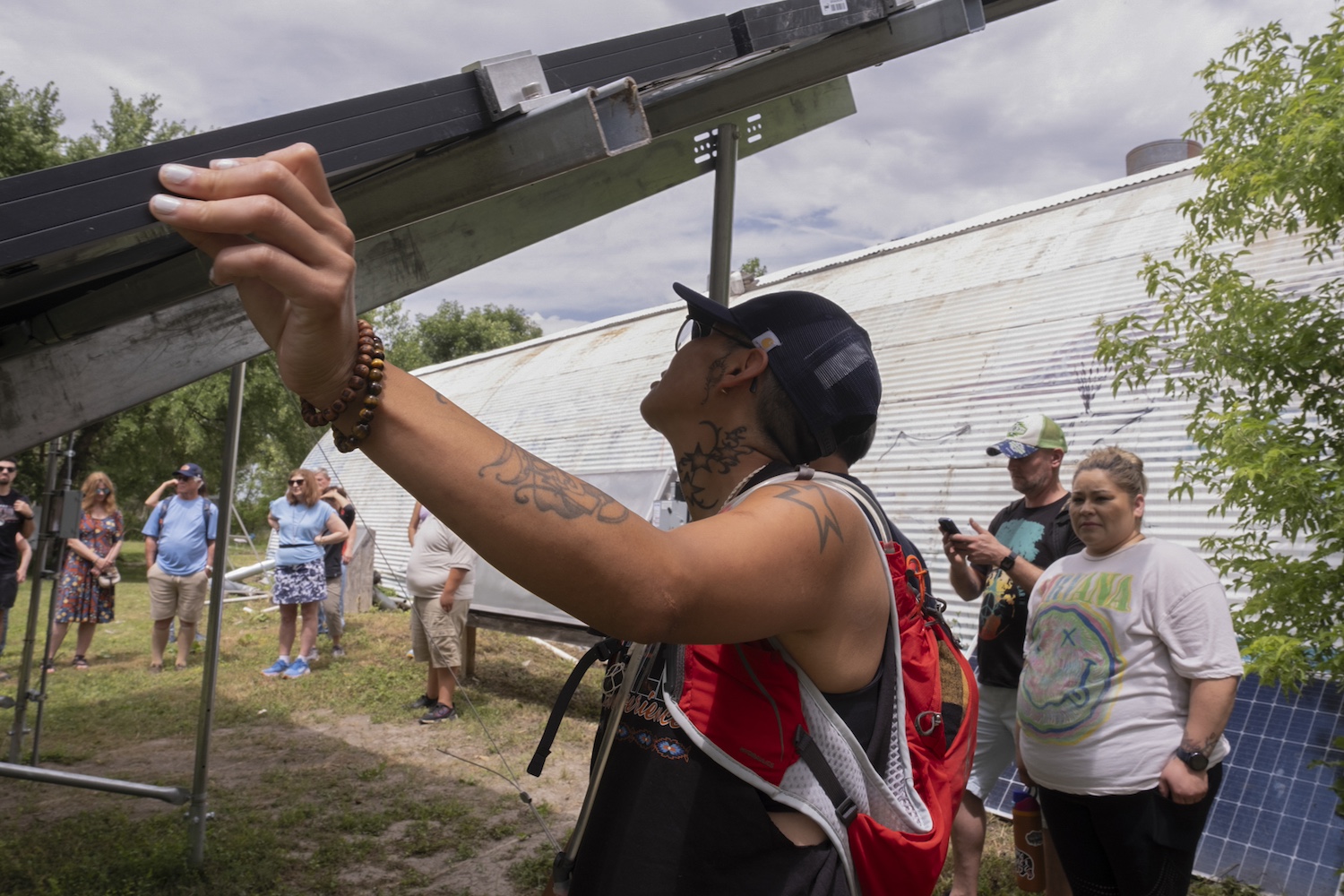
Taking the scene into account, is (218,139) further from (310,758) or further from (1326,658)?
(310,758)

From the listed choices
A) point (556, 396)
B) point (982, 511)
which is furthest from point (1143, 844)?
point (556, 396)

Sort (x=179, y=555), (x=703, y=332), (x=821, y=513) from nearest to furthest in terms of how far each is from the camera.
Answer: (x=821, y=513)
(x=703, y=332)
(x=179, y=555)

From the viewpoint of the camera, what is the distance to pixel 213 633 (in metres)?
4.35

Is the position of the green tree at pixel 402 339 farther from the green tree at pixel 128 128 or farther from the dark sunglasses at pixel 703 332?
the dark sunglasses at pixel 703 332

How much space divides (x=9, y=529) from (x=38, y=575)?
4.19 metres

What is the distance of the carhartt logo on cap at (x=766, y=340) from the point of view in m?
1.54

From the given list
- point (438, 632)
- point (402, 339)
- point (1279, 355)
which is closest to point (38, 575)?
point (438, 632)

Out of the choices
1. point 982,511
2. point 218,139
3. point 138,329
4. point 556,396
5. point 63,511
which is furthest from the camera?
point 556,396

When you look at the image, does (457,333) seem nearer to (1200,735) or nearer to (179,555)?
(179,555)

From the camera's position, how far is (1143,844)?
287 cm

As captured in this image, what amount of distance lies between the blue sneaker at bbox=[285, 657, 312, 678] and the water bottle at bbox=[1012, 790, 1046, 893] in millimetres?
7510

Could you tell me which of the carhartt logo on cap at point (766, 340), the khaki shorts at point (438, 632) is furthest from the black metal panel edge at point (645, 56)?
the khaki shorts at point (438, 632)

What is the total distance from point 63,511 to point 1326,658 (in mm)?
6403

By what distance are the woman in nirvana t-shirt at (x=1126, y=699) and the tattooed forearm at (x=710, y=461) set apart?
2.16 metres
